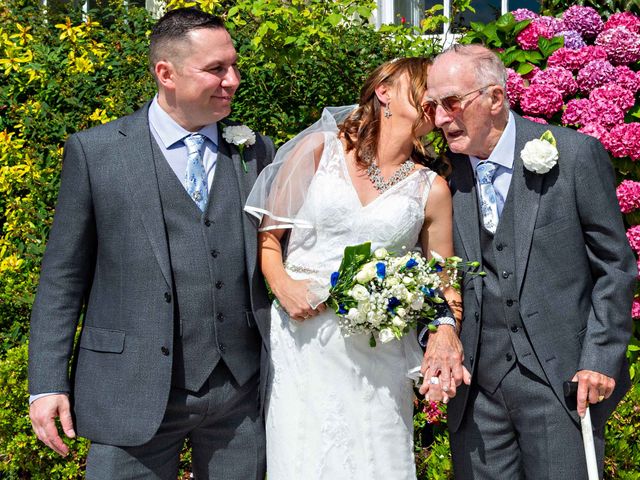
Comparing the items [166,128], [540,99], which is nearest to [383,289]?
[166,128]

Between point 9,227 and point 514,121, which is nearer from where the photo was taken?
point 514,121

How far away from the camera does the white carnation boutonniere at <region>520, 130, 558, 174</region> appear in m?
3.12

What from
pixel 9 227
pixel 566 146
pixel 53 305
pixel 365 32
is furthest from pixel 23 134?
pixel 566 146

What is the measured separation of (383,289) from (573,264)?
2.27 ft

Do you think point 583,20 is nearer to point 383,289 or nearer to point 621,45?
point 621,45

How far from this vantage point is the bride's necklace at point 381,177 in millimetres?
3414

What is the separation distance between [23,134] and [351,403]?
3.67 m

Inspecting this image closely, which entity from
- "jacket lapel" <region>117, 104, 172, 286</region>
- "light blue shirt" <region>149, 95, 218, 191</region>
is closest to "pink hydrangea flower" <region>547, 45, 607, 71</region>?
"light blue shirt" <region>149, 95, 218, 191</region>

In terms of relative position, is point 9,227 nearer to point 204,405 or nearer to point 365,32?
point 365,32

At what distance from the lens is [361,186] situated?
342 centimetres

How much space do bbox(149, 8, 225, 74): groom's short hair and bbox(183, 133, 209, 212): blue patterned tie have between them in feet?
1.01

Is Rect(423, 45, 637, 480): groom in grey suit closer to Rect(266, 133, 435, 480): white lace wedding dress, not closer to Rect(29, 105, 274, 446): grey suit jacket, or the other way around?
Rect(266, 133, 435, 480): white lace wedding dress

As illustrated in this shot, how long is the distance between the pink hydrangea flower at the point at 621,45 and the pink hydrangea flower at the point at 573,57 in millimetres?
56

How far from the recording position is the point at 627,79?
4.63 metres
